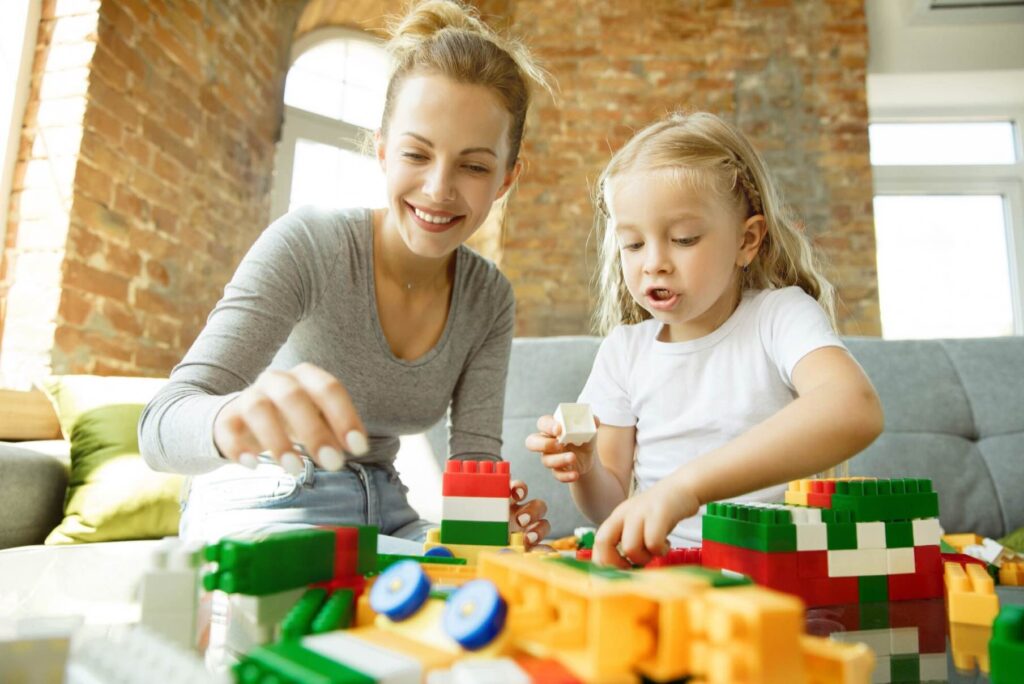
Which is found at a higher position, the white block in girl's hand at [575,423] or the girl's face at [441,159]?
the girl's face at [441,159]

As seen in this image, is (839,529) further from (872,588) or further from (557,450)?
(557,450)

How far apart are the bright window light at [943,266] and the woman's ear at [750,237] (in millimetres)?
2823

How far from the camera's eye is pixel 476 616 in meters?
0.31

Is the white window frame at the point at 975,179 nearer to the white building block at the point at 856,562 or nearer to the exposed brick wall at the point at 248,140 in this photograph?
the exposed brick wall at the point at 248,140

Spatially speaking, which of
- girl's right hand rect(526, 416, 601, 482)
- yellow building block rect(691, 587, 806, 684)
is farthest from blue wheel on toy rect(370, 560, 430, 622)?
girl's right hand rect(526, 416, 601, 482)

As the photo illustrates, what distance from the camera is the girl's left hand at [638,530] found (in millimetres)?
528

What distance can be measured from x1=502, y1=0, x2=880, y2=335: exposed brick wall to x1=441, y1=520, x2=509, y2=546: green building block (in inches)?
100

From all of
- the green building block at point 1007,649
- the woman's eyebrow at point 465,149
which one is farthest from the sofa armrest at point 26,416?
the green building block at point 1007,649

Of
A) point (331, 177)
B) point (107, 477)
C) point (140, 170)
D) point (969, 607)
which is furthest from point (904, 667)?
point (331, 177)

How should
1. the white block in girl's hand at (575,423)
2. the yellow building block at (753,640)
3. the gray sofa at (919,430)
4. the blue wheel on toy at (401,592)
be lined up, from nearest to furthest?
1. the yellow building block at (753,640)
2. the blue wheel on toy at (401,592)
3. the white block in girl's hand at (575,423)
4. the gray sofa at (919,430)

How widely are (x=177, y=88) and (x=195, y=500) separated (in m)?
1.95

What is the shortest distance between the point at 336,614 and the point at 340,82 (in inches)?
142

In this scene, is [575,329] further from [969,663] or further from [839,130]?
[969,663]

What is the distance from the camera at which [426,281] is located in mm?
1189
